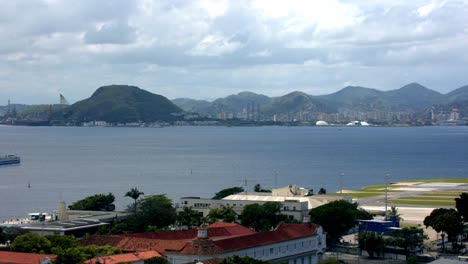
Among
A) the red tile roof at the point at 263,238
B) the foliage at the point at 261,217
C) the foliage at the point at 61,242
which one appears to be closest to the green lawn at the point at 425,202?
the foliage at the point at 261,217

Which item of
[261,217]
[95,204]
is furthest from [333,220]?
[95,204]

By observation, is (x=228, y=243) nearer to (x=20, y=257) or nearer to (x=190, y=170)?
(x=20, y=257)

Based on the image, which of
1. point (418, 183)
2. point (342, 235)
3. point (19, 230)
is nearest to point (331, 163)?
point (418, 183)

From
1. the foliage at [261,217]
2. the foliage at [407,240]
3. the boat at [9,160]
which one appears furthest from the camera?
the boat at [9,160]

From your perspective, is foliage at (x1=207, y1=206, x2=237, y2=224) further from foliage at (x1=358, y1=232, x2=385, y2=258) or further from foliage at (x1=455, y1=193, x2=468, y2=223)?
foliage at (x1=455, y1=193, x2=468, y2=223)

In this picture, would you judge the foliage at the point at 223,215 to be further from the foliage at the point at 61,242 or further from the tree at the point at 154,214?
the foliage at the point at 61,242

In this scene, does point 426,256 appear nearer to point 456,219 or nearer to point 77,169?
point 456,219

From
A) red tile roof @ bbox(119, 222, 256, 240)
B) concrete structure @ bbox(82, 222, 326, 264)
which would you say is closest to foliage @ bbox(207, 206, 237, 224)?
concrete structure @ bbox(82, 222, 326, 264)
